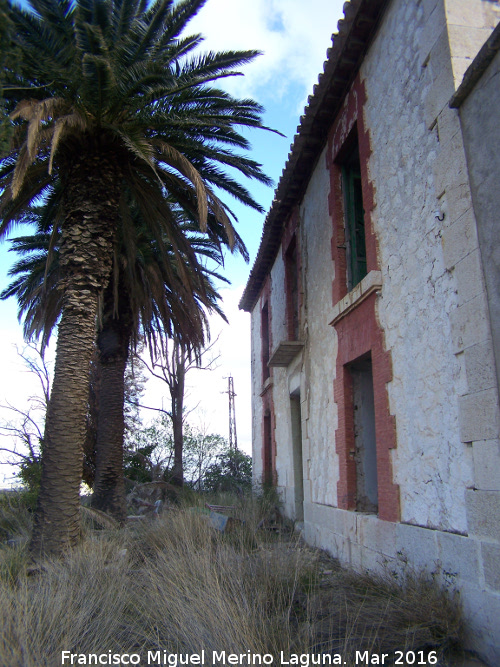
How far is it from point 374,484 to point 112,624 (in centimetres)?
441

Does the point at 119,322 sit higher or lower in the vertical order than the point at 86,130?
lower

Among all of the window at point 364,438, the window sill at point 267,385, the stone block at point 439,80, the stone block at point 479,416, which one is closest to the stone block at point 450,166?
the stone block at point 439,80

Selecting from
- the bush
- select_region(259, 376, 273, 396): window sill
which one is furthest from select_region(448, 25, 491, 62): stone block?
the bush

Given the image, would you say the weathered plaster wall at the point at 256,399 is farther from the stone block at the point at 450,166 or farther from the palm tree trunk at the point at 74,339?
the stone block at the point at 450,166

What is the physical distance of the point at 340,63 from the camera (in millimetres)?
7590

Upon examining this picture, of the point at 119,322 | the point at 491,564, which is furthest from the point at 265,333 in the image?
the point at 491,564

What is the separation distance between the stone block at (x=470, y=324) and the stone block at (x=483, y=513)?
1.21 meters

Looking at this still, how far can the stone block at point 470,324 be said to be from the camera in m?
4.24

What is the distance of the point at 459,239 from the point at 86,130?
18.1 ft

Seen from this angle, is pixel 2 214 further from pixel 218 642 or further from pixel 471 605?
pixel 471 605

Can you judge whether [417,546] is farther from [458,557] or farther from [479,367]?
[479,367]

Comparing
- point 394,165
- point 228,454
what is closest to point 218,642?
point 394,165

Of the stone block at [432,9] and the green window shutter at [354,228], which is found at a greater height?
the stone block at [432,9]

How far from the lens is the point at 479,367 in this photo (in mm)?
4281
